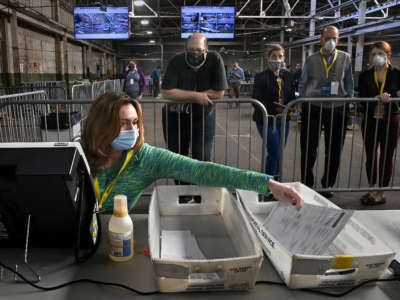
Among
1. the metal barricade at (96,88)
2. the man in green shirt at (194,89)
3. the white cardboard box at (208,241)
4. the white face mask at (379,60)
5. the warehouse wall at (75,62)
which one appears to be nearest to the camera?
the white cardboard box at (208,241)

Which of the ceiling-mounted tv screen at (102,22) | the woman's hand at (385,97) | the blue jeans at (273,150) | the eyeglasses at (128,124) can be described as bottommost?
the blue jeans at (273,150)

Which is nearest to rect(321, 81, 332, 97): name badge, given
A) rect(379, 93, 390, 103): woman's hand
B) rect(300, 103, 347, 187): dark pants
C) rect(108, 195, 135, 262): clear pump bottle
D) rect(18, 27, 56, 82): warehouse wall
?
rect(300, 103, 347, 187): dark pants

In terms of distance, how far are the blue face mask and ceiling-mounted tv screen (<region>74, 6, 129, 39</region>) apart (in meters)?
10.4

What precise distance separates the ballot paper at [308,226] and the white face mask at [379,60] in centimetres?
297

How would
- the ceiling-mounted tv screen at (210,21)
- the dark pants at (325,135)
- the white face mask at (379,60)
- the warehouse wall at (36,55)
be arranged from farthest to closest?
the warehouse wall at (36,55)
the ceiling-mounted tv screen at (210,21)
the dark pants at (325,135)
the white face mask at (379,60)

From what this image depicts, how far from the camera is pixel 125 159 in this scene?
158 centimetres

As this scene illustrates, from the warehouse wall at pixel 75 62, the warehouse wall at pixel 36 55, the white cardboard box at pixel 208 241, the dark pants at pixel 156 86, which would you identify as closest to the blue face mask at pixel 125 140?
the white cardboard box at pixel 208 241

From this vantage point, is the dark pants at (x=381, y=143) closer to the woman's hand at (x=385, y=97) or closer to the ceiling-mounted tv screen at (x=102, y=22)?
the woman's hand at (x=385, y=97)

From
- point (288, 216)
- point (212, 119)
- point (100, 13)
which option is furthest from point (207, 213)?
point (100, 13)

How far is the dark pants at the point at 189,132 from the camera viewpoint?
3352 millimetres

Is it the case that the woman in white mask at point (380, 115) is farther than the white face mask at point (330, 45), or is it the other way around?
the white face mask at point (330, 45)

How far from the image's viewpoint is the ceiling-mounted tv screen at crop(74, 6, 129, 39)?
36.2 feet

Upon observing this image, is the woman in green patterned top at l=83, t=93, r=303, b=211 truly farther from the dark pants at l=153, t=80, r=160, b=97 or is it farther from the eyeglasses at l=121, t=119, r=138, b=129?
the dark pants at l=153, t=80, r=160, b=97

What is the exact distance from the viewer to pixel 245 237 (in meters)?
1.15
